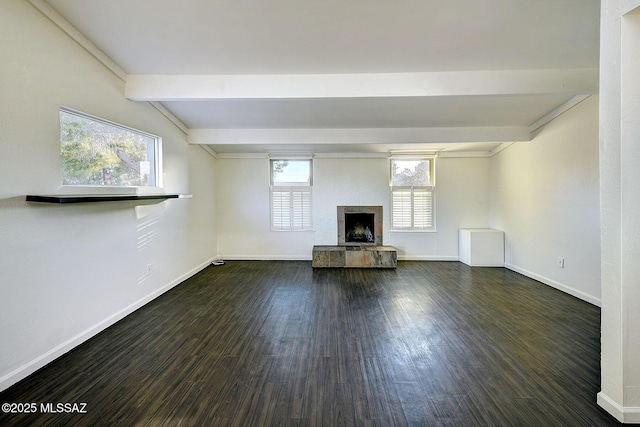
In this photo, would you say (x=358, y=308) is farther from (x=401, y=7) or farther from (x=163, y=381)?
(x=401, y=7)

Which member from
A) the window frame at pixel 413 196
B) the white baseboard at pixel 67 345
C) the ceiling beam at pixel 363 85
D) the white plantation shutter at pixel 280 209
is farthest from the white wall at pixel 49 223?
the window frame at pixel 413 196

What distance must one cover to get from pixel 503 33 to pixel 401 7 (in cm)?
102

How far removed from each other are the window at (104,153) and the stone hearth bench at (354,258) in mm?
3172

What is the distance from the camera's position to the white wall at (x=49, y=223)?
2.04 m

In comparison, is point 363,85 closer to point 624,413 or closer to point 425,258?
point 624,413

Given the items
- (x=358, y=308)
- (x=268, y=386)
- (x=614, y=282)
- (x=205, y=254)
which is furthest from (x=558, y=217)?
(x=205, y=254)

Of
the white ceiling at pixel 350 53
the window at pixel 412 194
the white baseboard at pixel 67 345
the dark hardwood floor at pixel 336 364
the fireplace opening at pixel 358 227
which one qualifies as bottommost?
the dark hardwood floor at pixel 336 364

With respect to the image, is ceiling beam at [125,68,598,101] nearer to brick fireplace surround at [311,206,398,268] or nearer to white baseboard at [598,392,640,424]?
white baseboard at [598,392,640,424]

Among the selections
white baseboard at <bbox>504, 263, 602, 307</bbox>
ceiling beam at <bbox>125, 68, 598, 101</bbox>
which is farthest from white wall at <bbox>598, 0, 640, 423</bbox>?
white baseboard at <bbox>504, 263, 602, 307</bbox>

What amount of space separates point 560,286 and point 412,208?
9.30 feet

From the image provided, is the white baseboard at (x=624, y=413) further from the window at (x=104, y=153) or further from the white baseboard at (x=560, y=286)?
the window at (x=104, y=153)

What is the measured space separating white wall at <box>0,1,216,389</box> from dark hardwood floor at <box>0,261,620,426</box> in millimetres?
272

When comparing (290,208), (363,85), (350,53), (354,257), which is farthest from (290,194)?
(350,53)

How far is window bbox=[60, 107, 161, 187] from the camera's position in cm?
262
